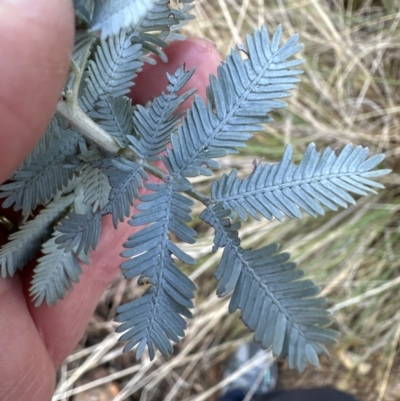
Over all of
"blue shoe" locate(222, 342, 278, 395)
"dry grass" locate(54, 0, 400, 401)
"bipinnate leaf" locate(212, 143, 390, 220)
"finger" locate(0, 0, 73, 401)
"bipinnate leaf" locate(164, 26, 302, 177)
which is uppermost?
"finger" locate(0, 0, 73, 401)

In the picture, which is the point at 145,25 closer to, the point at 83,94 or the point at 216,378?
the point at 83,94

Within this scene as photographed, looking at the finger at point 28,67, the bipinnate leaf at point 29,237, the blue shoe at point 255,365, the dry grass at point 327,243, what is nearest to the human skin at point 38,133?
the finger at point 28,67

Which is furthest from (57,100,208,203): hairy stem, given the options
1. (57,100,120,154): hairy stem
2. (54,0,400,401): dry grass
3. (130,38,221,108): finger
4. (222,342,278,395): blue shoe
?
(222,342,278,395): blue shoe

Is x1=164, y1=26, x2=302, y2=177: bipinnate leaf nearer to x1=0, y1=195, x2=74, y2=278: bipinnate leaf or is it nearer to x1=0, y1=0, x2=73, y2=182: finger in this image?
x1=0, y1=0, x2=73, y2=182: finger

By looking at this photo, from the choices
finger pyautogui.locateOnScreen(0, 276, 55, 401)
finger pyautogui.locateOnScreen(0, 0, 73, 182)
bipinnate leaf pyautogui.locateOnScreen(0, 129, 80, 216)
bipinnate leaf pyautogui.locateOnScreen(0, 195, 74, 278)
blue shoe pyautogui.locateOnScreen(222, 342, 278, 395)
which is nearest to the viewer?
finger pyautogui.locateOnScreen(0, 0, 73, 182)

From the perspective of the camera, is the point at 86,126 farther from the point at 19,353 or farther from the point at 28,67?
the point at 19,353

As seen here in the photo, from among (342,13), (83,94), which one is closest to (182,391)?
(83,94)

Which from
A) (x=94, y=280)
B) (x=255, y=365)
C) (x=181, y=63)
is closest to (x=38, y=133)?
(x=181, y=63)
